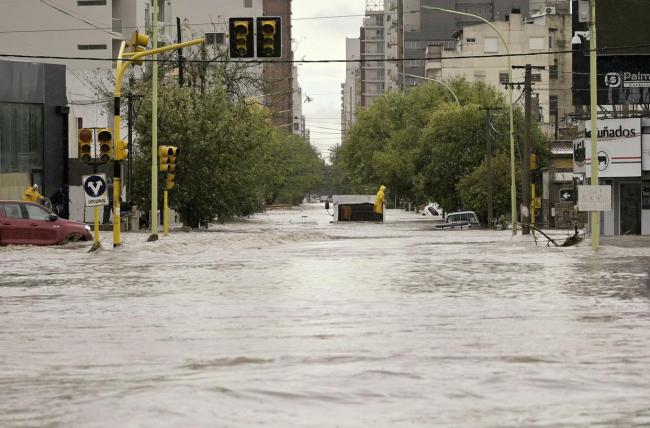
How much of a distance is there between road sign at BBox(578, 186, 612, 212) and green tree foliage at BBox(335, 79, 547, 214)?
38048 millimetres

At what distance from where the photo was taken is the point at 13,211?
40.1 m

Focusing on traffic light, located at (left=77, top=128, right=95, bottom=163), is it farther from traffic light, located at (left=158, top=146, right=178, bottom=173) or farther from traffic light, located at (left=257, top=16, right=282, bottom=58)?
traffic light, located at (left=158, top=146, right=178, bottom=173)

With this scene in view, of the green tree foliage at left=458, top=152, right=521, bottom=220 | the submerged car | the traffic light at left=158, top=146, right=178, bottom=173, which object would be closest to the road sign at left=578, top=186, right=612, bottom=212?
the traffic light at left=158, top=146, right=178, bottom=173

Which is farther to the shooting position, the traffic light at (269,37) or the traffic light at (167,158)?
the traffic light at (167,158)

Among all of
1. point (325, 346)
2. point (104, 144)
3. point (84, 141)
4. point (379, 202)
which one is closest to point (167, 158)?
point (104, 144)

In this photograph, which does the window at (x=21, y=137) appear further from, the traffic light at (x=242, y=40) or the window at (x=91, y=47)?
the window at (x=91, y=47)

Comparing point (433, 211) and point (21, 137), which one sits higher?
point (21, 137)

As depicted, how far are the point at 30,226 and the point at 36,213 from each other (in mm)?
510

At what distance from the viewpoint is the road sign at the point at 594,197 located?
3881 cm

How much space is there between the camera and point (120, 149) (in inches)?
1512

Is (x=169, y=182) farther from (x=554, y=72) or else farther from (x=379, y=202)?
(x=554, y=72)

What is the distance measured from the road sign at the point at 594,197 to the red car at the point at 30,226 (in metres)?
14.5

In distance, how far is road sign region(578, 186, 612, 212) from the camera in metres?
38.8

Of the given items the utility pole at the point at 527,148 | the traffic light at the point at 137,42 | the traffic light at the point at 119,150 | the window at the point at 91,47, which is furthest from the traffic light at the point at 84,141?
the window at the point at 91,47
